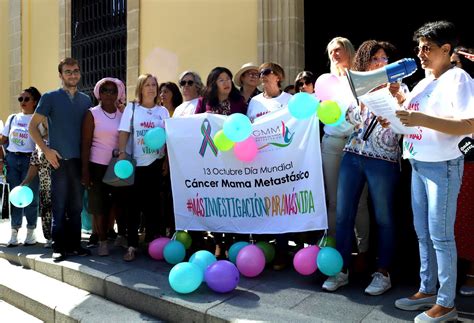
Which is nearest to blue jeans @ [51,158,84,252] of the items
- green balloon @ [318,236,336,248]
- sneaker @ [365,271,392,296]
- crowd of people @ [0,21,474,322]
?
crowd of people @ [0,21,474,322]

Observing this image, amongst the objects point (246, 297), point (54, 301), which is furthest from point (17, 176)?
point (246, 297)

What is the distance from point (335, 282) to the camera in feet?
11.2

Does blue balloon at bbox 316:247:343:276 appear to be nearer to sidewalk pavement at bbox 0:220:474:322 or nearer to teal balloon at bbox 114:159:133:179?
sidewalk pavement at bbox 0:220:474:322

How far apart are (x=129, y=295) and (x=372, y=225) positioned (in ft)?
6.37

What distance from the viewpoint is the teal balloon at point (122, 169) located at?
4.16 meters

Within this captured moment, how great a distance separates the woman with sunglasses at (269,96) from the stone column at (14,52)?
922 centimetres

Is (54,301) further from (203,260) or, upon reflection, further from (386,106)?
(386,106)

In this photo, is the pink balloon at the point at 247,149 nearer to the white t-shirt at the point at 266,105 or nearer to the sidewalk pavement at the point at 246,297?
the white t-shirt at the point at 266,105

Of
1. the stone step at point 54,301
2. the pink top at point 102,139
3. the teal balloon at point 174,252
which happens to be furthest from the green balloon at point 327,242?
the pink top at point 102,139

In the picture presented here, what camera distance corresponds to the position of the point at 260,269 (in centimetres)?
371

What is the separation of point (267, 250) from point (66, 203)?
1.95m

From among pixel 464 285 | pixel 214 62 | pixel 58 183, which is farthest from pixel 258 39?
pixel 464 285

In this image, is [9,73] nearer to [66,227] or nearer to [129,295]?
[66,227]

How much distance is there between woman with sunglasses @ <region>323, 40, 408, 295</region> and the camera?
321 cm
